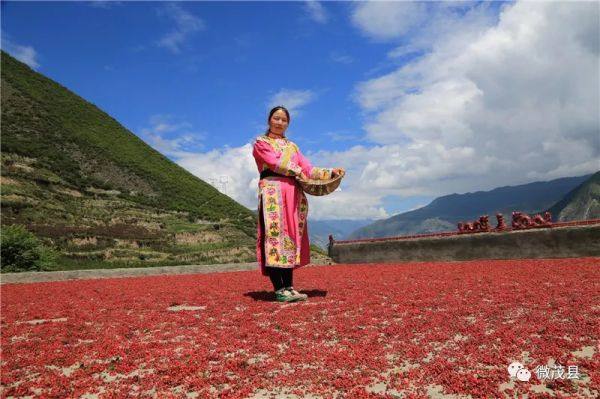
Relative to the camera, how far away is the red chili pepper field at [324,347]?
3.00 metres

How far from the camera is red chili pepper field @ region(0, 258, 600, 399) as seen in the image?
3000mm

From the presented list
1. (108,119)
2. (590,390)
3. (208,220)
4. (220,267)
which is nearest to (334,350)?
(590,390)

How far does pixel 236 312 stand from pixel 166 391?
318 cm

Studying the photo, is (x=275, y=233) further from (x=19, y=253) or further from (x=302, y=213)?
(x=19, y=253)

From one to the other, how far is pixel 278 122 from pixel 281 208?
5.41ft

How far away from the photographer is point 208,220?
115ft

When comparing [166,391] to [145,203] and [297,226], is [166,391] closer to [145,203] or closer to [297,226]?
[297,226]

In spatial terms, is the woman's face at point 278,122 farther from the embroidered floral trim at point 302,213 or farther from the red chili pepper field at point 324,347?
the red chili pepper field at point 324,347

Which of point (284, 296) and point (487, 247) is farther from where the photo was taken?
point (487, 247)

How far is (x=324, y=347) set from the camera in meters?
3.96

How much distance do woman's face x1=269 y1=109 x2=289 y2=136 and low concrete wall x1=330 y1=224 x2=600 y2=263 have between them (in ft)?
31.8

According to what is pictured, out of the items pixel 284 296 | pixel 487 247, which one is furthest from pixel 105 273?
pixel 487 247

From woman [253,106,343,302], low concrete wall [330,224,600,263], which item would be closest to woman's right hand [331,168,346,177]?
woman [253,106,343,302]

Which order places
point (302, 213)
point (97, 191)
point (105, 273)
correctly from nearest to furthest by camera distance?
1. point (302, 213)
2. point (105, 273)
3. point (97, 191)
